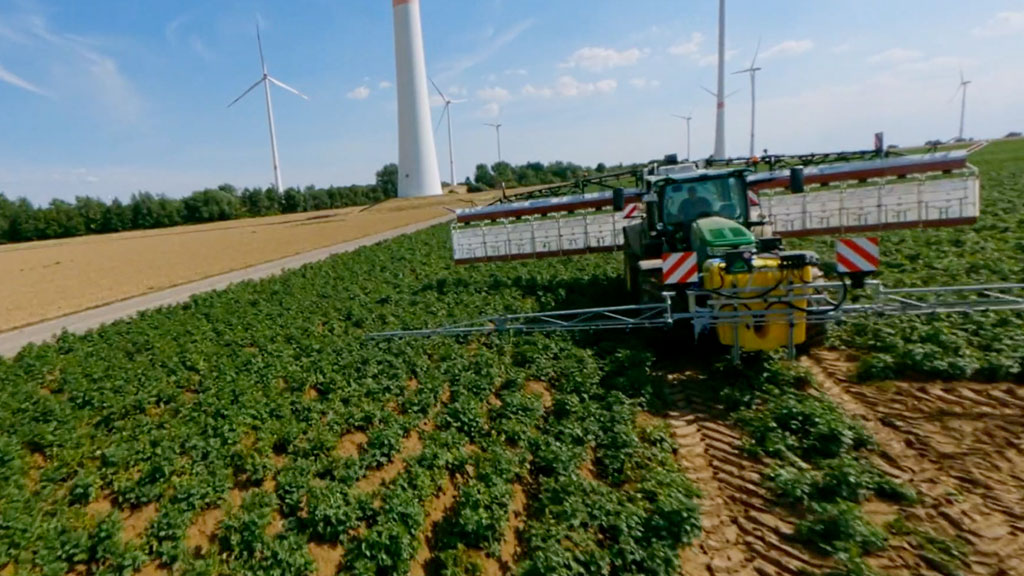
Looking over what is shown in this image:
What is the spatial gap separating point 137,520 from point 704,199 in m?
10.1

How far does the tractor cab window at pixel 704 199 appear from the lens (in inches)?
410

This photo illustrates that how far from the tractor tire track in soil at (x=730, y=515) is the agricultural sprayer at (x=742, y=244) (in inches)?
70.1

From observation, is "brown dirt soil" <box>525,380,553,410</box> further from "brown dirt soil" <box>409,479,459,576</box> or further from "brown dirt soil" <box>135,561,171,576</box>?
"brown dirt soil" <box>135,561,171,576</box>

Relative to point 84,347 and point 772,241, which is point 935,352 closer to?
point 772,241

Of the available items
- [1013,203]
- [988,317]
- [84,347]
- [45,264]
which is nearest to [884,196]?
[988,317]

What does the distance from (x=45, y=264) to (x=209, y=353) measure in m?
42.8

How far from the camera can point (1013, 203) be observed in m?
21.2

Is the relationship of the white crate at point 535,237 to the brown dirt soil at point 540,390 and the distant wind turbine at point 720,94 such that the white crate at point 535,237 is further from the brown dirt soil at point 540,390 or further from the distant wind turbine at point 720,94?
the distant wind turbine at point 720,94

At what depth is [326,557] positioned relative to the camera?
5062 mm

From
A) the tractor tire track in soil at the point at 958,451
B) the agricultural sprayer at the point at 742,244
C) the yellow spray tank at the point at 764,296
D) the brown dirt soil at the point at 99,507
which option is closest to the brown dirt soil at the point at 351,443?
the brown dirt soil at the point at 99,507

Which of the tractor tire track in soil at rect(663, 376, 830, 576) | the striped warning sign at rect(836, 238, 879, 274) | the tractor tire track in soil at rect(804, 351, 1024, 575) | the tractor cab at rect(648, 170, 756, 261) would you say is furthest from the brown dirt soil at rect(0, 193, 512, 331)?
the tractor tire track in soil at rect(804, 351, 1024, 575)

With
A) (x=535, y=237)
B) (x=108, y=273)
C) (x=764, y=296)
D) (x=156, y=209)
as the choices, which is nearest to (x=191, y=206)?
(x=156, y=209)

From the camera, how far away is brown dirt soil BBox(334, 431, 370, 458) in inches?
267

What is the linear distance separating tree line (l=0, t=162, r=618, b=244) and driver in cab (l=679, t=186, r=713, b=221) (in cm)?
6654
